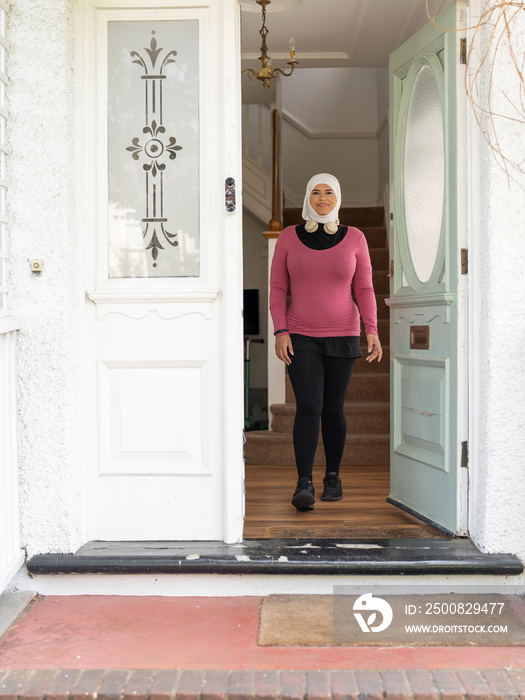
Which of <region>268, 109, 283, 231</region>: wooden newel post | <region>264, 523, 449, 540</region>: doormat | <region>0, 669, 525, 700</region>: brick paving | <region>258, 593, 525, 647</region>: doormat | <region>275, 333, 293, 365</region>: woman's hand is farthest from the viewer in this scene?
<region>268, 109, 283, 231</region>: wooden newel post

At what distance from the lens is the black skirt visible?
138 inches

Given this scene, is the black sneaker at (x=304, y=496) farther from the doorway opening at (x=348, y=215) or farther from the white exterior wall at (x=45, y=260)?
the white exterior wall at (x=45, y=260)

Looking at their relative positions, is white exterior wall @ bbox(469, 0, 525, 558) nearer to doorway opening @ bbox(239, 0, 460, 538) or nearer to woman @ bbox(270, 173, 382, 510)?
doorway opening @ bbox(239, 0, 460, 538)

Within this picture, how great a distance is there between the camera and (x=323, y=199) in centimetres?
354

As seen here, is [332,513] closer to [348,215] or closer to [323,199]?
[323,199]

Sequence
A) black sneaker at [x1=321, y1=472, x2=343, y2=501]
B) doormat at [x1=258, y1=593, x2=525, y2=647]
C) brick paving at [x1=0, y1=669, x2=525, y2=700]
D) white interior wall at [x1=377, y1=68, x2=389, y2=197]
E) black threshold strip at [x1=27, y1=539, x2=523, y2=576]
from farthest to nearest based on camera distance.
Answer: white interior wall at [x1=377, y1=68, x2=389, y2=197] < black sneaker at [x1=321, y1=472, x2=343, y2=501] < black threshold strip at [x1=27, y1=539, x2=523, y2=576] < doormat at [x1=258, y1=593, x2=525, y2=647] < brick paving at [x1=0, y1=669, x2=525, y2=700]

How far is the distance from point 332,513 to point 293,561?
0.84m

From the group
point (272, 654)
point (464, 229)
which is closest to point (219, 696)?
point (272, 654)

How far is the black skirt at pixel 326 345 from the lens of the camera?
3500mm

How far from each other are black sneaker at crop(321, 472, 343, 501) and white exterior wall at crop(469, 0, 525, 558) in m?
Result: 1.08

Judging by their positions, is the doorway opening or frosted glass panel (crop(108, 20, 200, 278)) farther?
the doorway opening

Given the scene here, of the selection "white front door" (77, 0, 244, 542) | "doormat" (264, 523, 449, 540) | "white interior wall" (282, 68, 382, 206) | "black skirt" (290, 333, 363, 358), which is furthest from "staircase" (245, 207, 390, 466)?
"white interior wall" (282, 68, 382, 206)

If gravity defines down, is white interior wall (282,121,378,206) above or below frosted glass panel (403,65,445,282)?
above

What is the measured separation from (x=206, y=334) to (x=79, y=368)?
52 cm
